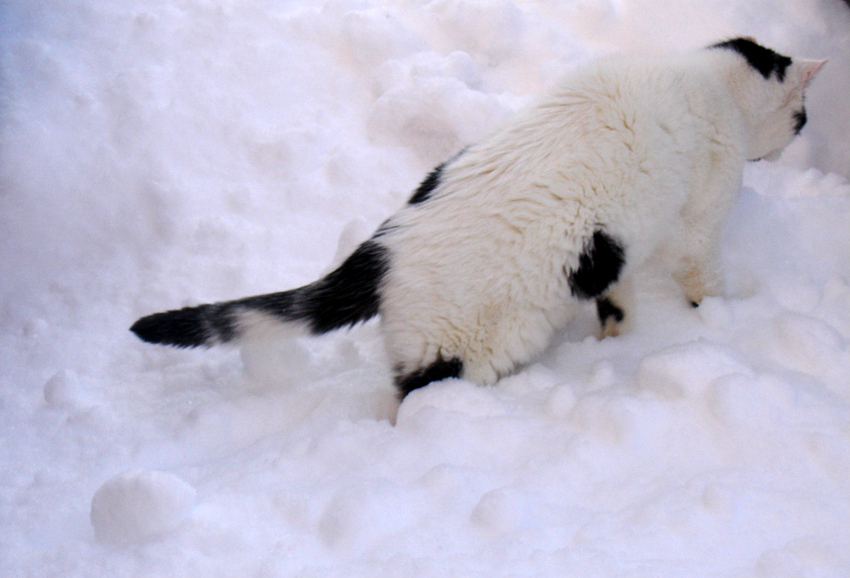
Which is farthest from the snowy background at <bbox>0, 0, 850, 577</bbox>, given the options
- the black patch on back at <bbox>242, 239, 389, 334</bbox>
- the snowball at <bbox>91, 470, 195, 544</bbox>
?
the black patch on back at <bbox>242, 239, 389, 334</bbox>

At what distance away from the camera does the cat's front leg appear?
2.42 m

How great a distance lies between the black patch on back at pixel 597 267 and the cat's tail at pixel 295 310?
65 centimetres

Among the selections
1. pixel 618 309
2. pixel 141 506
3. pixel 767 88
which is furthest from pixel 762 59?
pixel 141 506

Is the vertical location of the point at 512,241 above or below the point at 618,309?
above

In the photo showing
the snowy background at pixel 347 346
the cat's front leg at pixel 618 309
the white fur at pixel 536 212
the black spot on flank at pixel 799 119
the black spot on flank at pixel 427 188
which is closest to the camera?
the snowy background at pixel 347 346

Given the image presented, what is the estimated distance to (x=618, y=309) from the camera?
2.43m

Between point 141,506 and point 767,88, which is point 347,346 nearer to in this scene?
point 141,506

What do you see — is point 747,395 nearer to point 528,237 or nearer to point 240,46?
point 528,237

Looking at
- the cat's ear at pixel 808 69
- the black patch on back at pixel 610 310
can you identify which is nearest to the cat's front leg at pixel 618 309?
the black patch on back at pixel 610 310

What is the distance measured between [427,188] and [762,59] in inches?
60.6

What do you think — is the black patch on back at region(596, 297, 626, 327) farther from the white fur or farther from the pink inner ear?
the pink inner ear

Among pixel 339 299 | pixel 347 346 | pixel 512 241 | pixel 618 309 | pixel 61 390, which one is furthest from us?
pixel 347 346

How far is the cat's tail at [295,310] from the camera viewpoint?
2102 mm

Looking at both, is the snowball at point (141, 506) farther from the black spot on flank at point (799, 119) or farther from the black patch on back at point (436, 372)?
the black spot on flank at point (799, 119)
